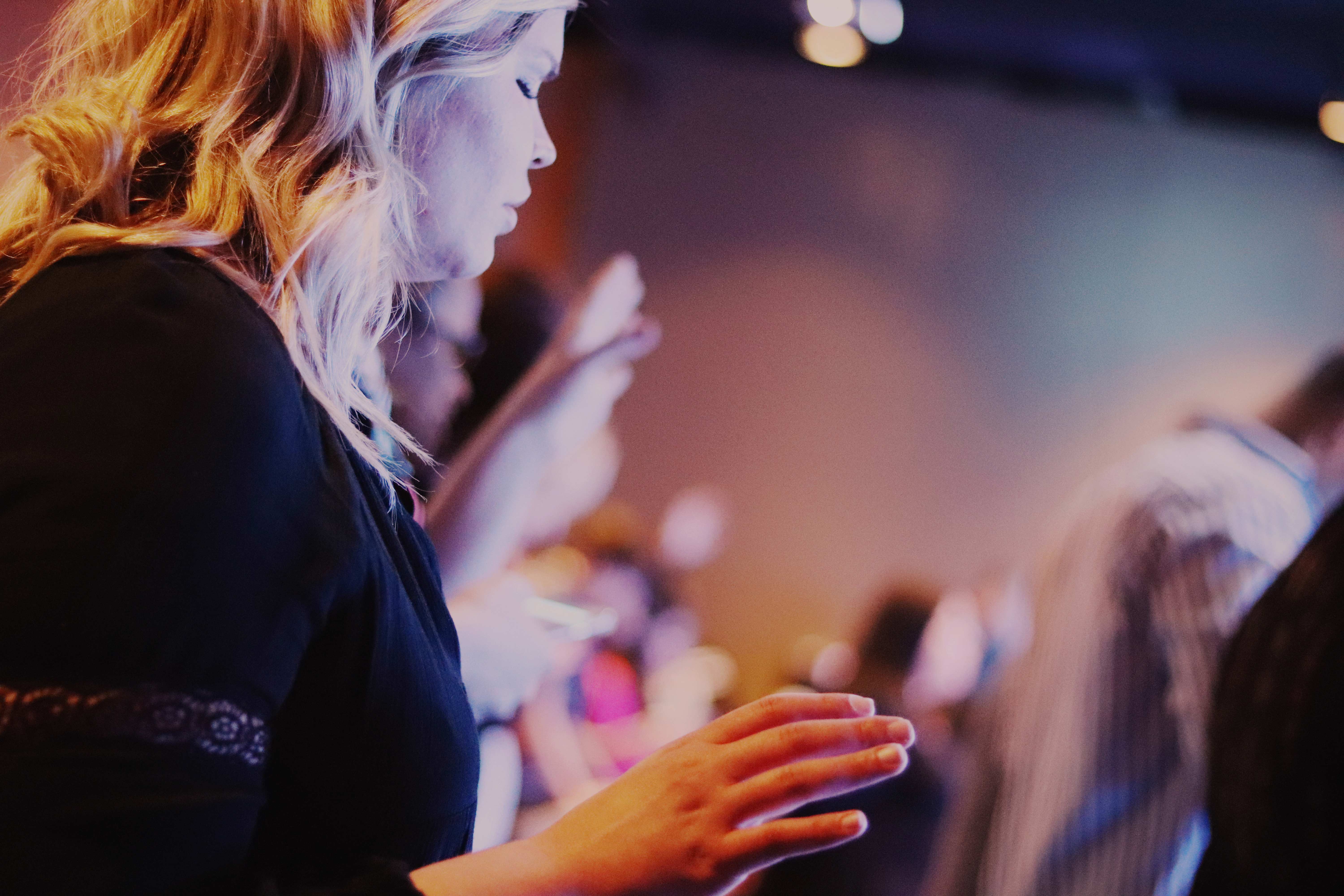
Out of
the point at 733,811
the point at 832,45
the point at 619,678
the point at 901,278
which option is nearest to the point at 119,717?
the point at 733,811

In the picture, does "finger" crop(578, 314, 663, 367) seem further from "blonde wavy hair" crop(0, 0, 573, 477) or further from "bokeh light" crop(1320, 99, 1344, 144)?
"bokeh light" crop(1320, 99, 1344, 144)

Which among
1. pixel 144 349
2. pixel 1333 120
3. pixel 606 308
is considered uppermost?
pixel 1333 120

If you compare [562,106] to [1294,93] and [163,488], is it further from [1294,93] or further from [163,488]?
[163,488]

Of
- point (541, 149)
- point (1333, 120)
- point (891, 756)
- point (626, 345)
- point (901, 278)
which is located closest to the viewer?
point (891, 756)

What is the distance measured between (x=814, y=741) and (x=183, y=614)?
0.39 metres

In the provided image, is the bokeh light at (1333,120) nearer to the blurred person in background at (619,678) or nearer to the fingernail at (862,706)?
the blurred person in background at (619,678)

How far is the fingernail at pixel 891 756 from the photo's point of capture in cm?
68

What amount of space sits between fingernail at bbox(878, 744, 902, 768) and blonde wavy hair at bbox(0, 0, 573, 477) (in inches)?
15.7

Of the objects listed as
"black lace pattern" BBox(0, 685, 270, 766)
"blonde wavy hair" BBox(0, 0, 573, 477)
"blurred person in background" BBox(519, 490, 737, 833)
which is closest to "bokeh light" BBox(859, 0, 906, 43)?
"blurred person in background" BBox(519, 490, 737, 833)

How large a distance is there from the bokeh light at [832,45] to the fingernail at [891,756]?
14.7 feet

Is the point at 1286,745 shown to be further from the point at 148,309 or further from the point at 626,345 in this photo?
the point at 626,345

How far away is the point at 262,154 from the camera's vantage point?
2.48 ft

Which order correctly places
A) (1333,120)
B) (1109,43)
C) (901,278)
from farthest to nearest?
(901,278) < (1333,120) < (1109,43)

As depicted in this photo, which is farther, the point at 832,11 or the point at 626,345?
the point at 832,11
